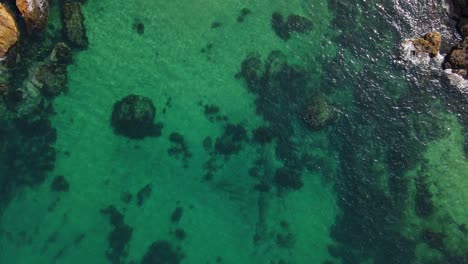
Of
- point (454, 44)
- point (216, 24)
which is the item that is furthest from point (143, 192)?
point (454, 44)

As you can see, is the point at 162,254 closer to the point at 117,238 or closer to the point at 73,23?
the point at 117,238

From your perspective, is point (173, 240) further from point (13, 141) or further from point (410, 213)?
point (410, 213)

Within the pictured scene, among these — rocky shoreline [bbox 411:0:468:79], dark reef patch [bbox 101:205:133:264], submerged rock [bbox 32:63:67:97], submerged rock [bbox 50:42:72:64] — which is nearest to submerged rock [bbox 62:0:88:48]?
submerged rock [bbox 50:42:72:64]

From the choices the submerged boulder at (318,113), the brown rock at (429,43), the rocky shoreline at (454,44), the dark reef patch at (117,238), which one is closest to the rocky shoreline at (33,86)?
the dark reef patch at (117,238)

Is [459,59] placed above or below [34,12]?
above

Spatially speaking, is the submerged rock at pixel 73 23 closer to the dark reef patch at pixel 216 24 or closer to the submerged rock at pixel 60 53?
the submerged rock at pixel 60 53

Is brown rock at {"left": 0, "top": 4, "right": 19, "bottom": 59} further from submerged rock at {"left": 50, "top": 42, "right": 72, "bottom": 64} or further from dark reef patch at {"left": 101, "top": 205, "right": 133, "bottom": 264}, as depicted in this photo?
dark reef patch at {"left": 101, "top": 205, "right": 133, "bottom": 264}
